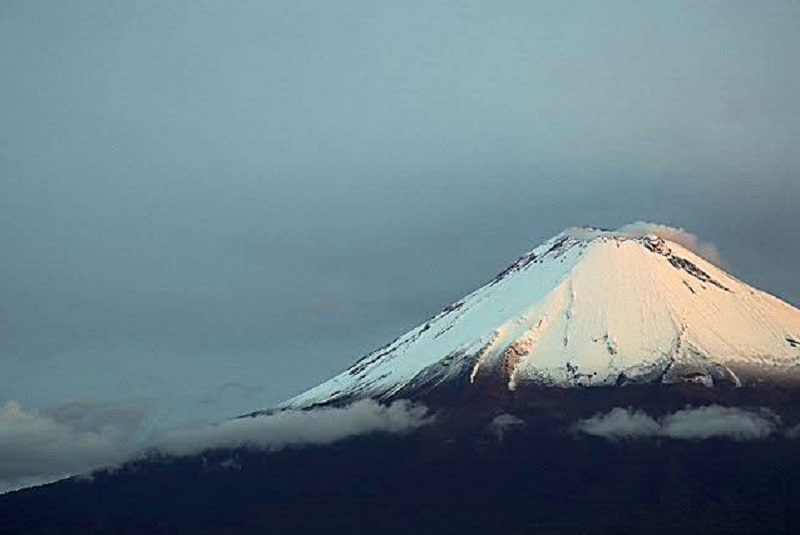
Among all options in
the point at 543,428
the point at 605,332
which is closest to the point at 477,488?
the point at 543,428

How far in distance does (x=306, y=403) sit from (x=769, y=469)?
4526 cm

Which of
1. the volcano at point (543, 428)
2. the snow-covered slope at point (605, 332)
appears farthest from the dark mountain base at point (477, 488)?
the snow-covered slope at point (605, 332)

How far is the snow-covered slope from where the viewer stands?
157m

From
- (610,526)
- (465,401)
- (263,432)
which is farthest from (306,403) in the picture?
(610,526)

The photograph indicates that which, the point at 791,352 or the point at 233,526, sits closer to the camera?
the point at 233,526

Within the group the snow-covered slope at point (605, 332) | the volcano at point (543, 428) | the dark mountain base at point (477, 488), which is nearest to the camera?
the dark mountain base at point (477, 488)

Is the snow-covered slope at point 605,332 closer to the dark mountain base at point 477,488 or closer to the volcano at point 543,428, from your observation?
the volcano at point 543,428

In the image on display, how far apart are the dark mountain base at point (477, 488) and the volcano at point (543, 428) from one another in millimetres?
195

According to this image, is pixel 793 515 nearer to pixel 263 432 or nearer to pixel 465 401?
pixel 465 401

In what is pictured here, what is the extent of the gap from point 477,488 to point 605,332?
21.2 metres

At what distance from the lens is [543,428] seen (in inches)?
6137

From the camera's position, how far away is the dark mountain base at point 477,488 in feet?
457

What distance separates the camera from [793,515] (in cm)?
13750

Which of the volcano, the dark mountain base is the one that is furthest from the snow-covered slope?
the dark mountain base
